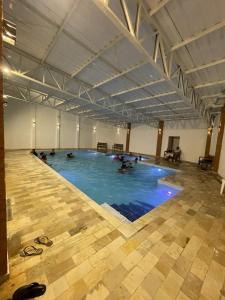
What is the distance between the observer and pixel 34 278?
148 cm

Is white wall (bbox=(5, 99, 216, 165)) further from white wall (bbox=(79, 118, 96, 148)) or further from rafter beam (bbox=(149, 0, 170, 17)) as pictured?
rafter beam (bbox=(149, 0, 170, 17))

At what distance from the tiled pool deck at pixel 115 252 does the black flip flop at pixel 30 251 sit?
6 cm

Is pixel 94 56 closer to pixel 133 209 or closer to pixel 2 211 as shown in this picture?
pixel 2 211

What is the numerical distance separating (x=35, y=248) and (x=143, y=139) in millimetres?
15139

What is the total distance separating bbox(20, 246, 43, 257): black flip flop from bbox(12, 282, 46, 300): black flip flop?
0.54m

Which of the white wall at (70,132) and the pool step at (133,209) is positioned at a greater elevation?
the white wall at (70,132)

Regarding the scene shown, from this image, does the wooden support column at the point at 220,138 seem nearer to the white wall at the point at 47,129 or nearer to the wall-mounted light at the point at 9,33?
the wall-mounted light at the point at 9,33

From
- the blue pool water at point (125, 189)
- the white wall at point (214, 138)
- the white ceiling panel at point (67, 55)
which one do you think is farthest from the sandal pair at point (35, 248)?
the white wall at point (214, 138)

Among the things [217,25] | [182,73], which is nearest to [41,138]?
[182,73]

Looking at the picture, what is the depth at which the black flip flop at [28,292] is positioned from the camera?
1230 millimetres

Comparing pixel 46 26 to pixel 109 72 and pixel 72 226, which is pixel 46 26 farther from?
pixel 72 226

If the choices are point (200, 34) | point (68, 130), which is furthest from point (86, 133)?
point (200, 34)

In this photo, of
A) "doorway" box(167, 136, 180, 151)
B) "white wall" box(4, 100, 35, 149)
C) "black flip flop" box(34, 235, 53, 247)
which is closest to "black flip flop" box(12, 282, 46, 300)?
"black flip flop" box(34, 235, 53, 247)

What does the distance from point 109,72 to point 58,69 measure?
224 centimetres
